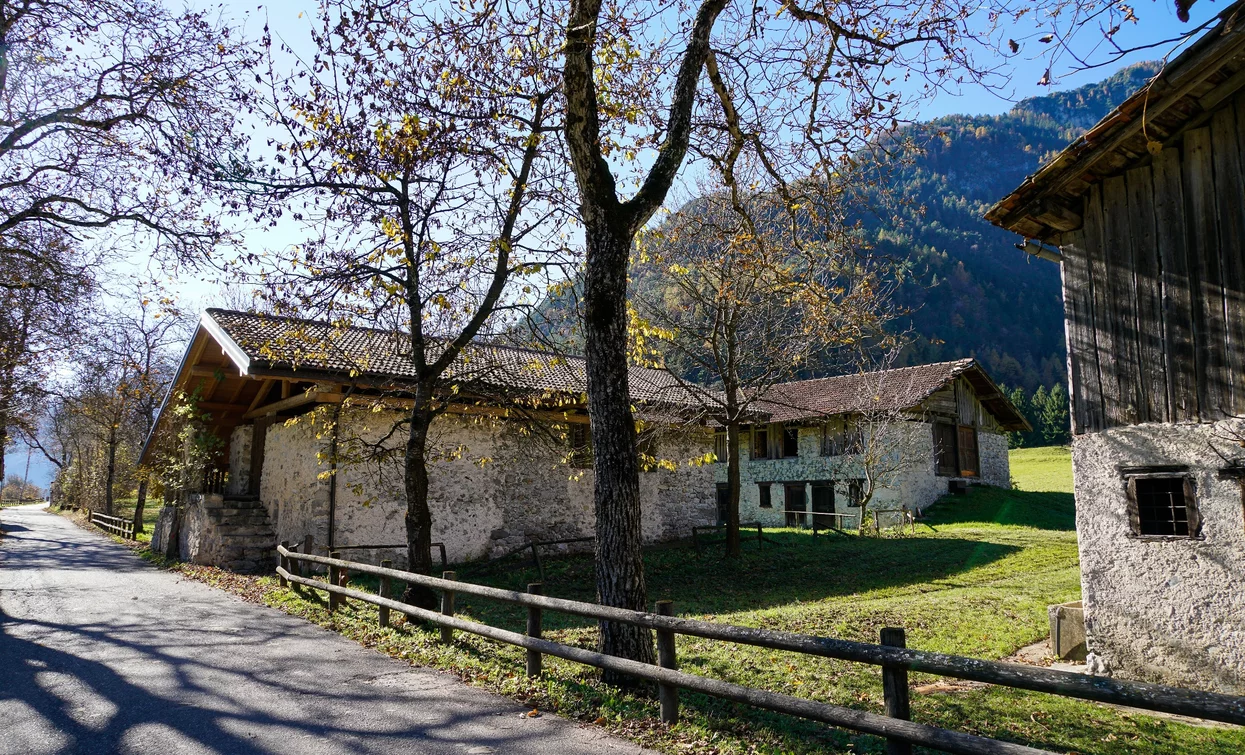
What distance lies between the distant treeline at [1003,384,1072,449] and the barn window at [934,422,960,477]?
99.8 feet

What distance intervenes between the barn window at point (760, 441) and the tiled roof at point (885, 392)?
109 cm

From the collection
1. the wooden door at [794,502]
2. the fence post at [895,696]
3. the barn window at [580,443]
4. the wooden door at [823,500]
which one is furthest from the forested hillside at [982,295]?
the fence post at [895,696]

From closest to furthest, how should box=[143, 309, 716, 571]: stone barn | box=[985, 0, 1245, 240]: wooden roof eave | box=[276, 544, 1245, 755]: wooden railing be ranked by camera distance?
box=[276, 544, 1245, 755]: wooden railing
box=[985, 0, 1245, 240]: wooden roof eave
box=[143, 309, 716, 571]: stone barn

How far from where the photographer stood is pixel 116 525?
29156mm

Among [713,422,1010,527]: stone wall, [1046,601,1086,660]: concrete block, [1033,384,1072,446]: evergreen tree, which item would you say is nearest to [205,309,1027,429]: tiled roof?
[713,422,1010,527]: stone wall

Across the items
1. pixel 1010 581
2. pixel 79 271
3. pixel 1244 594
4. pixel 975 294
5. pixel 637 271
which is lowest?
pixel 1010 581

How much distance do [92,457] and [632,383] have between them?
43974 millimetres

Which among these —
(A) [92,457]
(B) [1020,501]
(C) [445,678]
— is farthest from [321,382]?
(A) [92,457]

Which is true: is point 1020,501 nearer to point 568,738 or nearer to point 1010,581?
point 1010,581

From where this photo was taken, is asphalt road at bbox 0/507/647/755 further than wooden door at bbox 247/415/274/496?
No

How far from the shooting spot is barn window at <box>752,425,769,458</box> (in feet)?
105

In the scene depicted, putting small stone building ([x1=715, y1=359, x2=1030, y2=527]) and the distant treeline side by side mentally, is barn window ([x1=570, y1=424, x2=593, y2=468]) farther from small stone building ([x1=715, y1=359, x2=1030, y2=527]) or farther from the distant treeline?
the distant treeline

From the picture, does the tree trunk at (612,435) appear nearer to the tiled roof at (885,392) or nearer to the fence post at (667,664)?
the fence post at (667,664)

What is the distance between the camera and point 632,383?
2147cm
